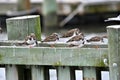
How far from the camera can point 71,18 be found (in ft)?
96.2

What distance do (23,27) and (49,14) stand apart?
21524 millimetres

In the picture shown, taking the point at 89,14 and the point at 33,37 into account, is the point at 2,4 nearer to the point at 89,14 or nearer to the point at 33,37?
the point at 89,14

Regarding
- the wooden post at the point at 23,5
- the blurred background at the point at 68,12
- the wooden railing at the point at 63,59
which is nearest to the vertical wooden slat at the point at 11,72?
the wooden railing at the point at 63,59

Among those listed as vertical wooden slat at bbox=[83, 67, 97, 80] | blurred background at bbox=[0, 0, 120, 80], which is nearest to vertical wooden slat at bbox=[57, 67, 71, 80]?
vertical wooden slat at bbox=[83, 67, 97, 80]

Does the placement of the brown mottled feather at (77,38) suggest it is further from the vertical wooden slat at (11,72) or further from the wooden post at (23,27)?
the vertical wooden slat at (11,72)

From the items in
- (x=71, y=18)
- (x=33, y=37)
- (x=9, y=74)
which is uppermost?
(x=71, y=18)

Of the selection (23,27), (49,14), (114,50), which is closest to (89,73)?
(114,50)

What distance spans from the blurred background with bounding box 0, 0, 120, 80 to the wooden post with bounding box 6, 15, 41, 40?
21.0 m

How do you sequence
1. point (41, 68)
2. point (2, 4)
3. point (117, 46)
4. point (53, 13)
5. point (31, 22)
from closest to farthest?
point (117, 46)
point (41, 68)
point (31, 22)
point (53, 13)
point (2, 4)

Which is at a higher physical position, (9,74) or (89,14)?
(89,14)

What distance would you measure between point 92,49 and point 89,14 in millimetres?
23596

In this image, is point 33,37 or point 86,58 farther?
point 33,37

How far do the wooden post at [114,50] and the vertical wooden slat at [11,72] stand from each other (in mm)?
1151

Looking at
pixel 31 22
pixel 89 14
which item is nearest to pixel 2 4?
pixel 89 14
